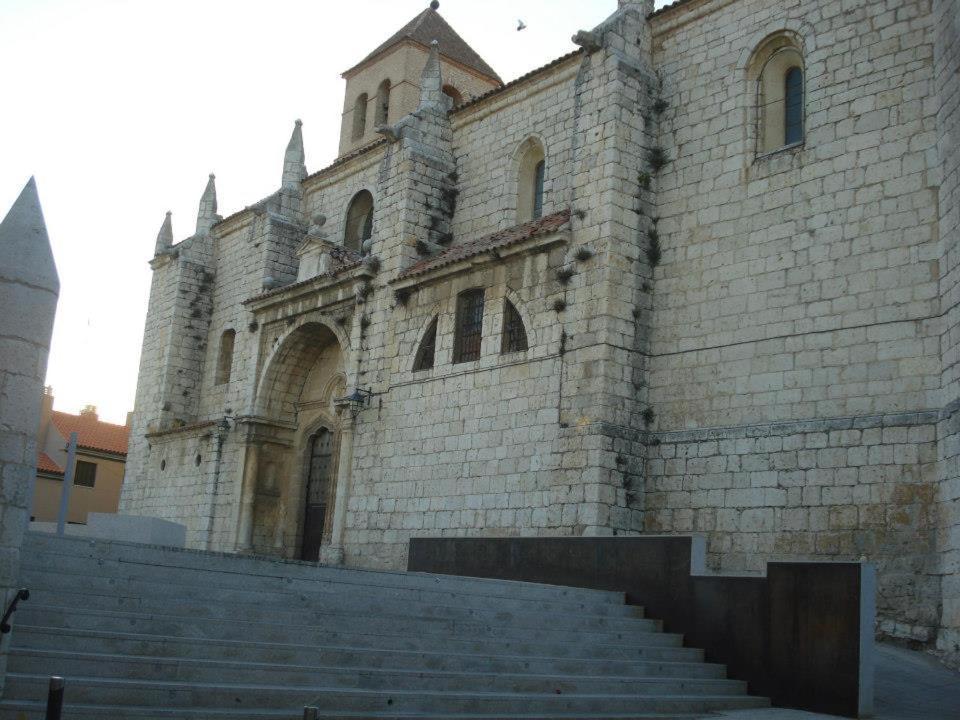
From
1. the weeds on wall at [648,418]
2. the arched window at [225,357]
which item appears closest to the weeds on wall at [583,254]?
the weeds on wall at [648,418]

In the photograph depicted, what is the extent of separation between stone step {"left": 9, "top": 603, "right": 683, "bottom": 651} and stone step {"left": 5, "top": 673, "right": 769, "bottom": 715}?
774 mm

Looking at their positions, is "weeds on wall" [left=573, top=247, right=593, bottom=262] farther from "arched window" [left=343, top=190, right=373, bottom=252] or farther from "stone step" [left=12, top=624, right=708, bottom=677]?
"arched window" [left=343, top=190, right=373, bottom=252]

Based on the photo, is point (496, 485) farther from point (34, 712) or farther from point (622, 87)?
point (34, 712)

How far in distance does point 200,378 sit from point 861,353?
64.9 ft

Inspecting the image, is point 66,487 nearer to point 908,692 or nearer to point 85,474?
point 908,692

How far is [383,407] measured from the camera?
20062 mm

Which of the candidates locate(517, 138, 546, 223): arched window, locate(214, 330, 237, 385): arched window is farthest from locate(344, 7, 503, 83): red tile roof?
locate(517, 138, 546, 223): arched window

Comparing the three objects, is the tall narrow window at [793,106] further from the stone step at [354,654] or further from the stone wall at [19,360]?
the stone wall at [19,360]

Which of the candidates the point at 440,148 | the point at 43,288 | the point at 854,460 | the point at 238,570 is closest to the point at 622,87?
the point at 440,148

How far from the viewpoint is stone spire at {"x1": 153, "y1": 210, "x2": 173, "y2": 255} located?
30.8 m

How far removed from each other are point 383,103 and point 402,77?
1.13 metres

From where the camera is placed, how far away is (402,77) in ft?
101

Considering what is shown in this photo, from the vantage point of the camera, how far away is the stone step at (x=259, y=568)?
8.59 meters

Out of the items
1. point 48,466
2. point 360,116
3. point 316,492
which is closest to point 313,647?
point 316,492
